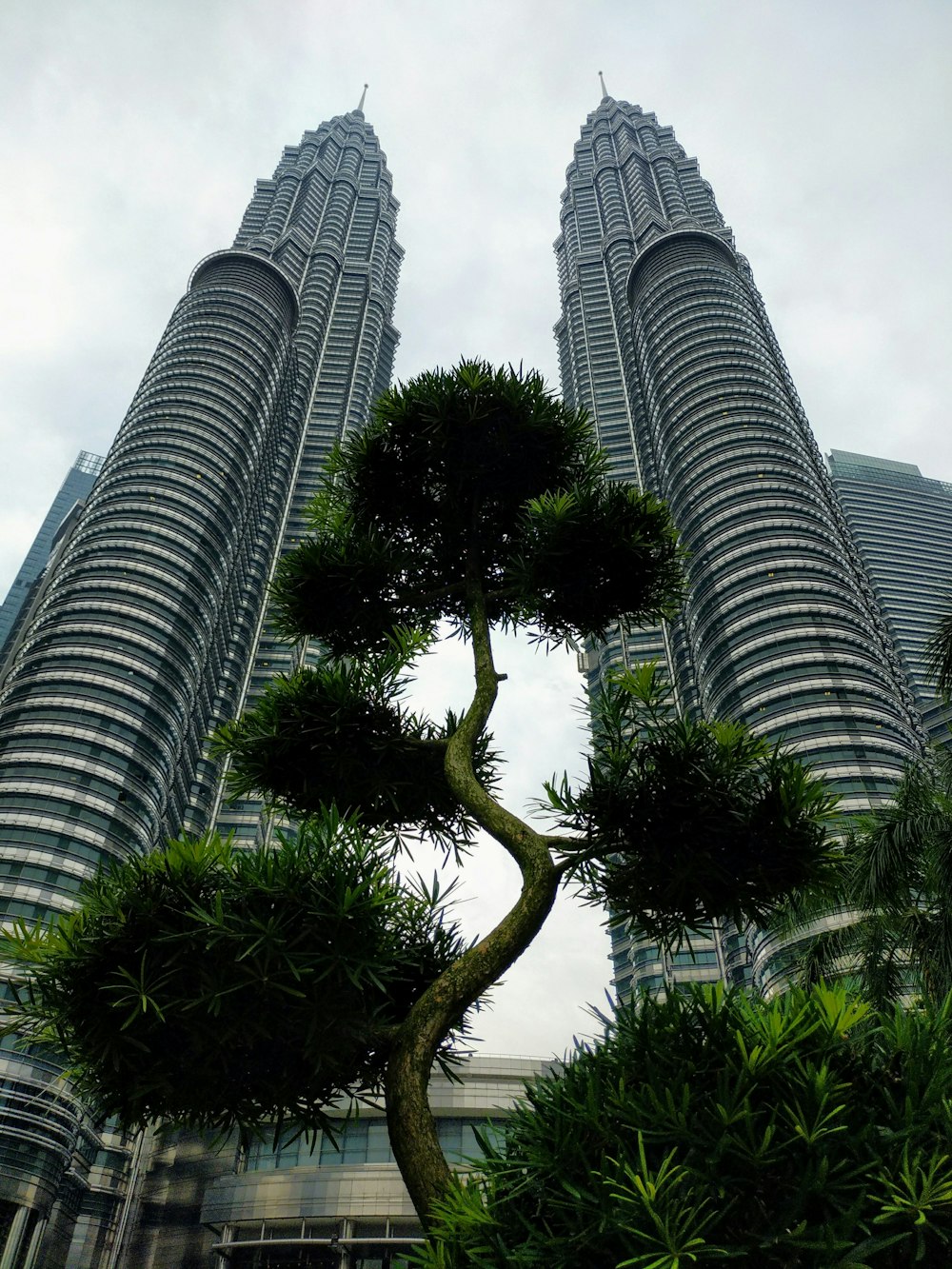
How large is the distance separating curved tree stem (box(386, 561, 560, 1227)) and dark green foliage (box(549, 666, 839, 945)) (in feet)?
1.55

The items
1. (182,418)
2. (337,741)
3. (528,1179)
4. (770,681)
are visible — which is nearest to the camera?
(528,1179)

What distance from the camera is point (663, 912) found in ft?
26.0

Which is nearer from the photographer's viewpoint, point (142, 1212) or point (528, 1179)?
point (528, 1179)

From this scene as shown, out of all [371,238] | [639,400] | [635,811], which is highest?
[371,238]

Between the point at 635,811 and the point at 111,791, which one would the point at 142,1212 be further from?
the point at 635,811

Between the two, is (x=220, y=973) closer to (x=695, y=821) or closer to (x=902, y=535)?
(x=695, y=821)

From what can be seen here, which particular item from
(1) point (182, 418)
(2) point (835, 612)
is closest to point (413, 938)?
(2) point (835, 612)

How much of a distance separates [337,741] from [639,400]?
10571 cm

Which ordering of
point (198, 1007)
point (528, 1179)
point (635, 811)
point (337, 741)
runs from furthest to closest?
point (337, 741), point (635, 811), point (198, 1007), point (528, 1179)

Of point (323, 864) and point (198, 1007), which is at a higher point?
point (323, 864)

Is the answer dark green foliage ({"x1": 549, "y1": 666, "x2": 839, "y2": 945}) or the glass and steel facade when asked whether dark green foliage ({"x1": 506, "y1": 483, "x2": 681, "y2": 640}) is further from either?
the glass and steel facade

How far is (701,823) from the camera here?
7.43 metres

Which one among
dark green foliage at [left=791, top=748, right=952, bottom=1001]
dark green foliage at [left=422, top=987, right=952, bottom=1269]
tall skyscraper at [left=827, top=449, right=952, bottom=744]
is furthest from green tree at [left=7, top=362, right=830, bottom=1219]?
tall skyscraper at [left=827, top=449, right=952, bottom=744]

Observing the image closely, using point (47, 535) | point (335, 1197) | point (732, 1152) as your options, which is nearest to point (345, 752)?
point (732, 1152)
